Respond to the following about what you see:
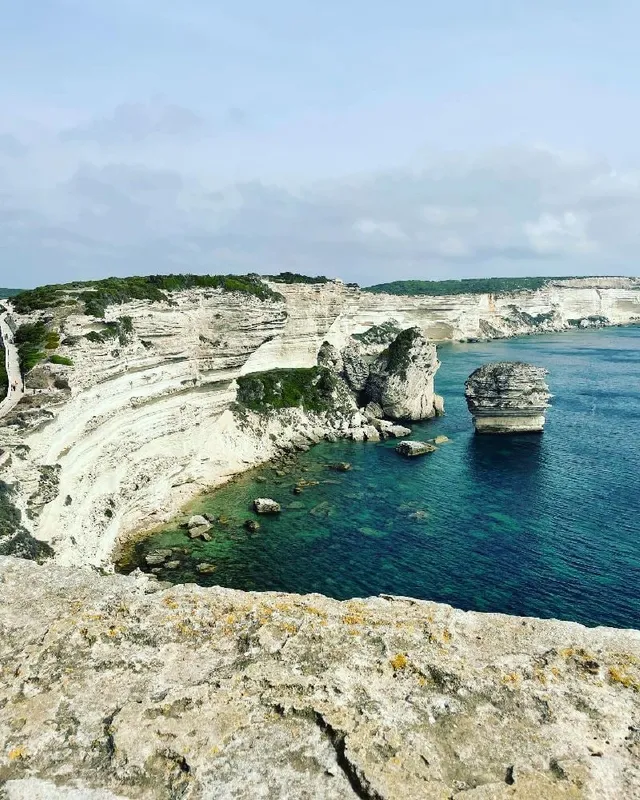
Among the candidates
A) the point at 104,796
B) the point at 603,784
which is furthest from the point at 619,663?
the point at 104,796

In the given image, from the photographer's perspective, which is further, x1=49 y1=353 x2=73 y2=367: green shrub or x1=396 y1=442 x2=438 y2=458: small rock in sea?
x1=396 y1=442 x2=438 y2=458: small rock in sea

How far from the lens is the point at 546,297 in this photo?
198 metres

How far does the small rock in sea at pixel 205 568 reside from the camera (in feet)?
104

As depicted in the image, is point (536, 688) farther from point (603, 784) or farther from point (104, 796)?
point (104, 796)

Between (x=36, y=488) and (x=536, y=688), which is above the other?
(x=536, y=688)

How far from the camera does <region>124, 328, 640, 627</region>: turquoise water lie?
29547mm

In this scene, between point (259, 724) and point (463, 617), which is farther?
point (463, 617)

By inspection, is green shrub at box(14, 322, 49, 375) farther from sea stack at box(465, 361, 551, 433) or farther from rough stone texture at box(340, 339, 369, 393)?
rough stone texture at box(340, 339, 369, 393)

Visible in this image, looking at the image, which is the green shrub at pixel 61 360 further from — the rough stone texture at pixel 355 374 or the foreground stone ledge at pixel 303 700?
the rough stone texture at pixel 355 374

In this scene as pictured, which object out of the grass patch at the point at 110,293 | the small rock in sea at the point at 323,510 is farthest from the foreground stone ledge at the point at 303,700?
the small rock in sea at the point at 323,510

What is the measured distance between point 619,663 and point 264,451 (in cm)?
4646

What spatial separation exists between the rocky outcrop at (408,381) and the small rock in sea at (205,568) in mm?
41648

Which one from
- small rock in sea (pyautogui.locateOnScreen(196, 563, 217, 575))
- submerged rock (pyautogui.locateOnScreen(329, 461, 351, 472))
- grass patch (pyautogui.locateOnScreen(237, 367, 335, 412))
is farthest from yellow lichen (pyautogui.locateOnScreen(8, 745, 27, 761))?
grass patch (pyautogui.locateOnScreen(237, 367, 335, 412))

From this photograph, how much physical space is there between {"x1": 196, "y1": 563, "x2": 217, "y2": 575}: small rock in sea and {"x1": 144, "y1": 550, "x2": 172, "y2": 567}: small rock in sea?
2341 mm
